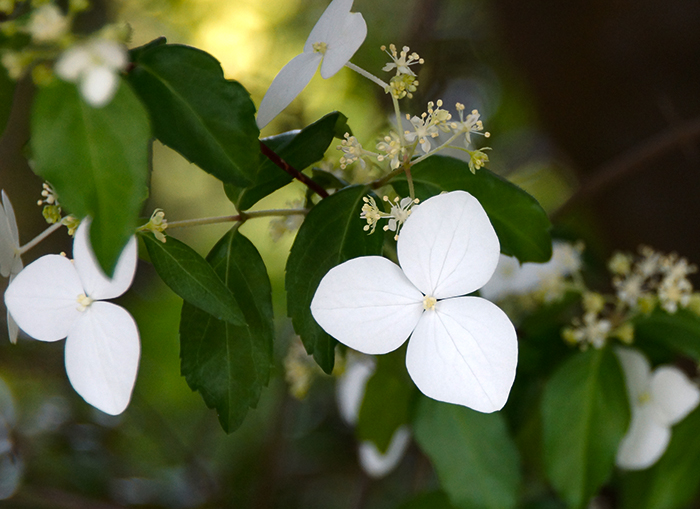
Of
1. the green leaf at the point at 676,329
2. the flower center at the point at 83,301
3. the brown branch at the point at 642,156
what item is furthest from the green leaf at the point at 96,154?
the brown branch at the point at 642,156

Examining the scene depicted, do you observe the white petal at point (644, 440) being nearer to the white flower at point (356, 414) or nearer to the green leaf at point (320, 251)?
the white flower at point (356, 414)

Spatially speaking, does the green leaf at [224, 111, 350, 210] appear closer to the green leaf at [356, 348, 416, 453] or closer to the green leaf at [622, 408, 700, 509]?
the green leaf at [356, 348, 416, 453]

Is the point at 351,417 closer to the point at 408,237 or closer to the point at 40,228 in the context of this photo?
the point at 408,237

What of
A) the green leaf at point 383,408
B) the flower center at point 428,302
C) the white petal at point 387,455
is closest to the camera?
the flower center at point 428,302

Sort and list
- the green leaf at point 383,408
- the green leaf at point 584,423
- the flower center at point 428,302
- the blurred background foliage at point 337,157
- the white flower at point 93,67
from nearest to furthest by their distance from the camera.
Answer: the white flower at point 93,67 < the flower center at point 428,302 < the green leaf at point 584,423 < the green leaf at point 383,408 < the blurred background foliage at point 337,157

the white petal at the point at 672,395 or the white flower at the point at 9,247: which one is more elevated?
the white flower at the point at 9,247

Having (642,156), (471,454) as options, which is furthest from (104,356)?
(642,156)
